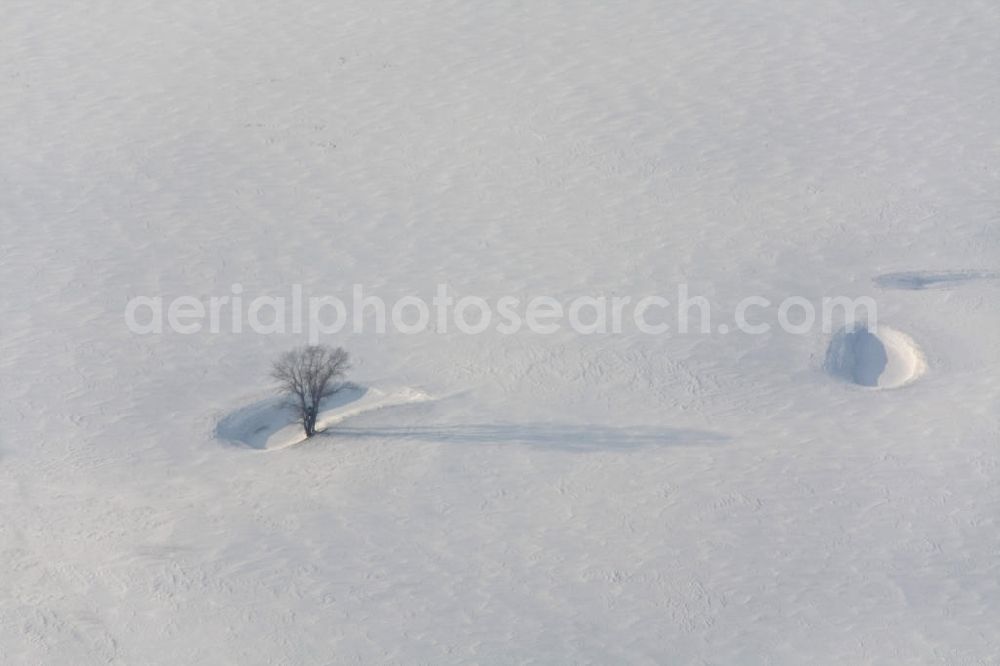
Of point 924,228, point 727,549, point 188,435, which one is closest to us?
point 727,549

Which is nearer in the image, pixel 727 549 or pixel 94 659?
pixel 94 659

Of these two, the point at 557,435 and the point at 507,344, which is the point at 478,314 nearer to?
the point at 507,344

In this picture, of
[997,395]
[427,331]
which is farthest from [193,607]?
[997,395]

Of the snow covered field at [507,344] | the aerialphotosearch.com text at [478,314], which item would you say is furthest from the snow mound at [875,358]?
A: the aerialphotosearch.com text at [478,314]

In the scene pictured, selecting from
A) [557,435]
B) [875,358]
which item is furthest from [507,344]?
[875,358]

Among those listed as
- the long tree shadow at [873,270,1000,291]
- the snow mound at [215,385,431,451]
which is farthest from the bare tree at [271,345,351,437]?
the long tree shadow at [873,270,1000,291]

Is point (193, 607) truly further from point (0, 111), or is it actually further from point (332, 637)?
point (0, 111)

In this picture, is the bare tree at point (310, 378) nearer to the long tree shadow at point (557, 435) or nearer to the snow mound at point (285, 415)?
the snow mound at point (285, 415)
